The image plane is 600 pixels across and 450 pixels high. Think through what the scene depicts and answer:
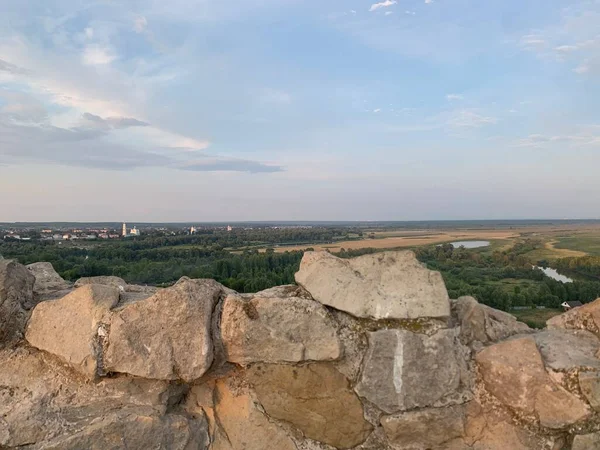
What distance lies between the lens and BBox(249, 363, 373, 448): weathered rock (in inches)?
107

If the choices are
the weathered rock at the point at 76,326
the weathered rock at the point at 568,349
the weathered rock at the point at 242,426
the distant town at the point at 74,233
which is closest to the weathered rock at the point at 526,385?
the weathered rock at the point at 568,349

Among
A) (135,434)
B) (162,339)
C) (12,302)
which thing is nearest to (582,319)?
(162,339)

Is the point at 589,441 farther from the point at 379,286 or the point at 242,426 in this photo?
the point at 242,426

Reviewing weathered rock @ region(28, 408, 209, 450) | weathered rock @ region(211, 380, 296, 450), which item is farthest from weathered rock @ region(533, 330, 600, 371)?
weathered rock @ region(28, 408, 209, 450)

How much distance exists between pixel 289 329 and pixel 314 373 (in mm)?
319

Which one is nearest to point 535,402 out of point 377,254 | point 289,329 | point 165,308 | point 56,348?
point 377,254

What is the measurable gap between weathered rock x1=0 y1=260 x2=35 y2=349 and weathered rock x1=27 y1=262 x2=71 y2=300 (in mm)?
178

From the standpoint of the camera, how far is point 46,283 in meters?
3.44

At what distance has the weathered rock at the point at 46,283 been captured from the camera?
3153mm

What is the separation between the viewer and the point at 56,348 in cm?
272

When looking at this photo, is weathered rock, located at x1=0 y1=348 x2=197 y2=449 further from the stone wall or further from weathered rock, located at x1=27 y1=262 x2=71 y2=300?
weathered rock, located at x1=27 y1=262 x2=71 y2=300

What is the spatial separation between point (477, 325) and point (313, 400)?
1.20m

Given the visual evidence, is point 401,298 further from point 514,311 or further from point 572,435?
point 514,311

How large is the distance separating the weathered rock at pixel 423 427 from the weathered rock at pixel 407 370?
57 mm
